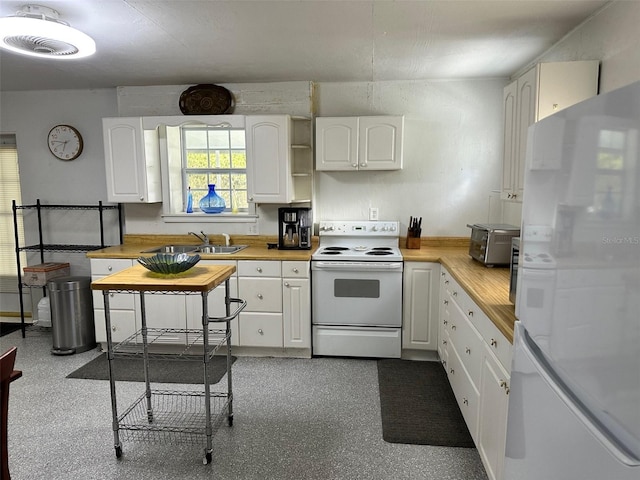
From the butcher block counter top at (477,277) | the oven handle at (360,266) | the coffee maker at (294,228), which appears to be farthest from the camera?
the coffee maker at (294,228)

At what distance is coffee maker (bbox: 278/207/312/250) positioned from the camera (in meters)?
3.72

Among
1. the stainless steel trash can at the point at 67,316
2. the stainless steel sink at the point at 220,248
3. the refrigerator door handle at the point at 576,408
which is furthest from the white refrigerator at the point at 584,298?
the stainless steel trash can at the point at 67,316

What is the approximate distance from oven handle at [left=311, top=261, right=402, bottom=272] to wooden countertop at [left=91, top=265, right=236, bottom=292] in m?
1.28

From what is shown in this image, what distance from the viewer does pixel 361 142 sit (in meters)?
3.67

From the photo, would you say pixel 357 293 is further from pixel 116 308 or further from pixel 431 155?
pixel 116 308

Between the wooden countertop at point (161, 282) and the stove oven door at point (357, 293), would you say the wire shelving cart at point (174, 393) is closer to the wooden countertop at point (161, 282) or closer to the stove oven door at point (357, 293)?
the wooden countertop at point (161, 282)

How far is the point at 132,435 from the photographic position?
2461mm

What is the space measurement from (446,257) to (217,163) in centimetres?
229

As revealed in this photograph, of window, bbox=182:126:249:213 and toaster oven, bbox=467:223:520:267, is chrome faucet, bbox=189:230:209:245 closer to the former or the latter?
window, bbox=182:126:249:213

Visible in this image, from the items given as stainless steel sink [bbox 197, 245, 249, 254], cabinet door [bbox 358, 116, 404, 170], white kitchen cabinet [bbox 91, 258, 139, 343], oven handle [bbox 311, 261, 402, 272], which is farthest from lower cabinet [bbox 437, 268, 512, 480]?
white kitchen cabinet [bbox 91, 258, 139, 343]

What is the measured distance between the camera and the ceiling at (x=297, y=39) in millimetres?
2184

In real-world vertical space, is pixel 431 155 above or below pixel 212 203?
above

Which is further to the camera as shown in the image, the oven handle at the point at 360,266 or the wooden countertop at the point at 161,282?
the oven handle at the point at 360,266

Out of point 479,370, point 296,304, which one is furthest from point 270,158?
point 479,370
